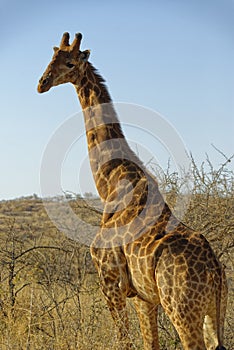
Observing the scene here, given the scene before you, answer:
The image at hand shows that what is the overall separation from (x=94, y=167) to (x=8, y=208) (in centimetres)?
3045

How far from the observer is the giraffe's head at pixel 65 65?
626 cm

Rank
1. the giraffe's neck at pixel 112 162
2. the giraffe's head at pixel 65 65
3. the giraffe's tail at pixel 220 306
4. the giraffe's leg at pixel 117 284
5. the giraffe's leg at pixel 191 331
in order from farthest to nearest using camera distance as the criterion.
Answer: the giraffe's head at pixel 65 65, the giraffe's neck at pixel 112 162, the giraffe's leg at pixel 117 284, the giraffe's tail at pixel 220 306, the giraffe's leg at pixel 191 331

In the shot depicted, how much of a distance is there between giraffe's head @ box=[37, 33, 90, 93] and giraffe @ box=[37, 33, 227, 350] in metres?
0.01

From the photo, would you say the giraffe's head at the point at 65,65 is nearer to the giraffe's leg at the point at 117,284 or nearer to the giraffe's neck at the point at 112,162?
the giraffe's neck at the point at 112,162

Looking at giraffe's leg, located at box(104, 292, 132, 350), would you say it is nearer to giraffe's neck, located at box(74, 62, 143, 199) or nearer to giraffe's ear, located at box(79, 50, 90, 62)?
giraffe's neck, located at box(74, 62, 143, 199)

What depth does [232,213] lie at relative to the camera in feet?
26.2

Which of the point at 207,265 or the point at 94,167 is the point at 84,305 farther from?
the point at 207,265

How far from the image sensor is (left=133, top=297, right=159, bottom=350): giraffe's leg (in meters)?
5.70

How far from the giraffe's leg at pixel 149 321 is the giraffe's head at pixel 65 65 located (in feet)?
8.19

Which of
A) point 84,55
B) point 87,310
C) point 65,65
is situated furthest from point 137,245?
point 87,310

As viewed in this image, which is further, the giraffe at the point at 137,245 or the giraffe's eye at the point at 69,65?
the giraffe's eye at the point at 69,65

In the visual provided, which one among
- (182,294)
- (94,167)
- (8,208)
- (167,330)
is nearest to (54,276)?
(167,330)

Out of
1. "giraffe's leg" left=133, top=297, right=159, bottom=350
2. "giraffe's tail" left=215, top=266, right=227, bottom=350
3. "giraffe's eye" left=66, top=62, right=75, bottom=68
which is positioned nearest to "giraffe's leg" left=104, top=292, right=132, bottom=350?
"giraffe's leg" left=133, top=297, right=159, bottom=350

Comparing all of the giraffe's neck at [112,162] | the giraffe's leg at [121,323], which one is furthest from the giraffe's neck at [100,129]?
the giraffe's leg at [121,323]
